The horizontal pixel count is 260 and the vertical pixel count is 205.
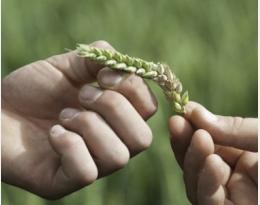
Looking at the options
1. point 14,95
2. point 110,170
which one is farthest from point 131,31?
point 110,170

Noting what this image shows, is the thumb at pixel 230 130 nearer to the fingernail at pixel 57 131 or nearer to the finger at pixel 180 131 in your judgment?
the finger at pixel 180 131

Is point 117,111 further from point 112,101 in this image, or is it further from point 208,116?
point 208,116

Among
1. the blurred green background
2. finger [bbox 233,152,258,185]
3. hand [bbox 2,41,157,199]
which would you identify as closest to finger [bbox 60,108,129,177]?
hand [bbox 2,41,157,199]

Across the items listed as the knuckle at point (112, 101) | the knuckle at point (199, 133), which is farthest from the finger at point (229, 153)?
the knuckle at point (112, 101)

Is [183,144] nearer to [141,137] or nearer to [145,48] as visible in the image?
[141,137]

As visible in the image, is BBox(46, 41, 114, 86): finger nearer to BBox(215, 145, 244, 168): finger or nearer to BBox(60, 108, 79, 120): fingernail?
BBox(60, 108, 79, 120): fingernail
